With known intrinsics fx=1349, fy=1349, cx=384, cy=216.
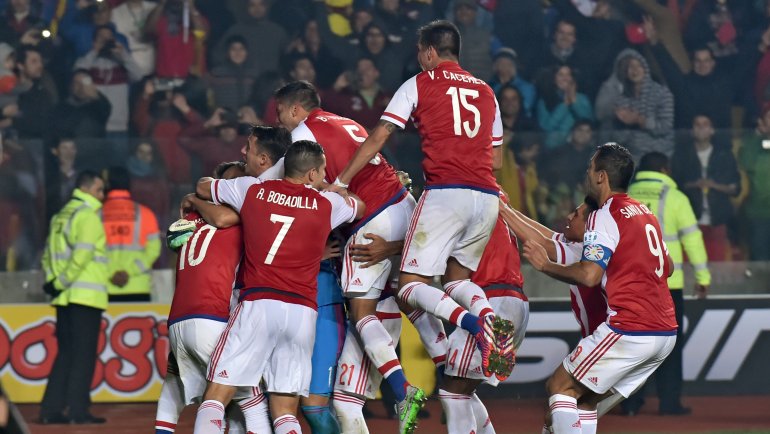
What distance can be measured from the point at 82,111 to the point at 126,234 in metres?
1.58

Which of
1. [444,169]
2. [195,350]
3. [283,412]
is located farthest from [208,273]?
[444,169]

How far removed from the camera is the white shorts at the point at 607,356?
312 inches

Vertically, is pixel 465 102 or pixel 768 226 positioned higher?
pixel 465 102

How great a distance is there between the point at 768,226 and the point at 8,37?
26.6 ft

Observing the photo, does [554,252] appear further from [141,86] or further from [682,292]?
[141,86]

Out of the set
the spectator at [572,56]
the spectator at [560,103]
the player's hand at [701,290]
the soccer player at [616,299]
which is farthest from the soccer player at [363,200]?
the spectator at [572,56]

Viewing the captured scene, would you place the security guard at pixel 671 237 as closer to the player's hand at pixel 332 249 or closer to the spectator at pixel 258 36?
the spectator at pixel 258 36

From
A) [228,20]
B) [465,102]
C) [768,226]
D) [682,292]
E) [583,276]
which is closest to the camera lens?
[583,276]

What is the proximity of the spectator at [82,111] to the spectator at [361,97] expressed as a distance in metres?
2.29

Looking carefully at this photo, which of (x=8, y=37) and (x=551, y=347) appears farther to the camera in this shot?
(x=8, y=37)

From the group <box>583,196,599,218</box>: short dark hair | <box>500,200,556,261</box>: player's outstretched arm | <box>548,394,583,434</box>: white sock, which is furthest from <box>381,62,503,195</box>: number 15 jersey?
<box>548,394,583,434</box>: white sock

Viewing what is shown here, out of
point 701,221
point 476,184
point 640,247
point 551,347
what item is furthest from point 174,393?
point 701,221

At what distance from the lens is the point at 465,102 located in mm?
8406

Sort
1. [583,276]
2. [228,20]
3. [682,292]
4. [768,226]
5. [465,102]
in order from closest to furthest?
[583,276] → [465,102] → [682,292] → [768,226] → [228,20]
